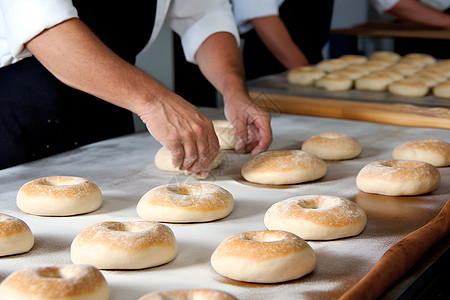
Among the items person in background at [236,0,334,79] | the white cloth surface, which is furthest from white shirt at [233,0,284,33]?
the white cloth surface

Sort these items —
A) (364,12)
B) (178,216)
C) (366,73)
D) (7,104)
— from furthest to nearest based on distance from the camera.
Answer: (364,12)
(366,73)
(7,104)
(178,216)

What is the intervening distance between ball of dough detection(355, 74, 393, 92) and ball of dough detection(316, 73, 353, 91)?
0.06 metres

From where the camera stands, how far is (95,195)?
165 centimetres

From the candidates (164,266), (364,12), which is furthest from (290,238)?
(364,12)

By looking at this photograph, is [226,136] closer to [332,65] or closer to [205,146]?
[205,146]

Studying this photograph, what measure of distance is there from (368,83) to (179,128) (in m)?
1.66

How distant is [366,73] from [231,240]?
229cm

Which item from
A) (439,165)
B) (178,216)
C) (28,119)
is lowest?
(439,165)

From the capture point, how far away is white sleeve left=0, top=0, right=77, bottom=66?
162 cm

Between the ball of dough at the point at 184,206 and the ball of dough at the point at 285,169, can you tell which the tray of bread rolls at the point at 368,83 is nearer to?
the ball of dough at the point at 285,169

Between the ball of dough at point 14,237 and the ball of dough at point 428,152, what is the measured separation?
130 centimetres

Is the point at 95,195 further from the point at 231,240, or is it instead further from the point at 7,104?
the point at 7,104

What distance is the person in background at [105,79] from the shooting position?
1.65 meters

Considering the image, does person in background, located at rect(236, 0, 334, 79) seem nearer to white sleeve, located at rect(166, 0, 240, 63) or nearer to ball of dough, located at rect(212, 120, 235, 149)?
white sleeve, located at rect(166, 0, 240, 63)
